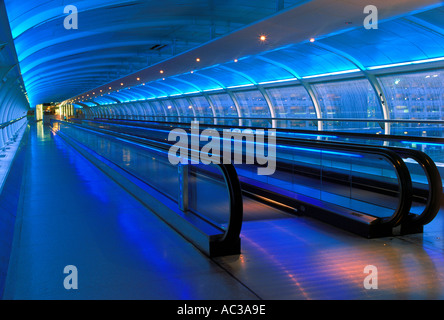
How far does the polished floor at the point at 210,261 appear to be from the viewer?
11.6ft

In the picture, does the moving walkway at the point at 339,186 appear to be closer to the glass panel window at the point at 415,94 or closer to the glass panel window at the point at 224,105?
the glass panel window at the point at 415,94

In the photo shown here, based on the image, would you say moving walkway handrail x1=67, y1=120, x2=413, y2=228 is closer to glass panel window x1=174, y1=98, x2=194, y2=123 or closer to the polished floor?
the polished floor

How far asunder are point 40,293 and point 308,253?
273cm

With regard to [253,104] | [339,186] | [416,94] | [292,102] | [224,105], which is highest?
[224,105]

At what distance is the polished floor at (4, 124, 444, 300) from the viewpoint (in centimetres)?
354

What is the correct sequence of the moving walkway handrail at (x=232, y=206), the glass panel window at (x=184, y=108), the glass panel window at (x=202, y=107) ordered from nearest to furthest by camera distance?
the moving walkway handrail at (x=232, y=206), the glass panel window at (x=202, y=107), the glass panel window at (x=184, y=108)

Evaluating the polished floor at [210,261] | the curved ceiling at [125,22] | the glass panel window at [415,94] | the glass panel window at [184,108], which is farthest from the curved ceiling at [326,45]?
the glass panel window at [184,108]

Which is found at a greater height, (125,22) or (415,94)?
(125,22)

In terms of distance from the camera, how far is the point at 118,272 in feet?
13.1

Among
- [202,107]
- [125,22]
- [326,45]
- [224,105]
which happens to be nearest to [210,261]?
[125,22]

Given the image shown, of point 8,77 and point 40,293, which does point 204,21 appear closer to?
point 8,77

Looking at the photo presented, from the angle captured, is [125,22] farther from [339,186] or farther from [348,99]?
[348,99]

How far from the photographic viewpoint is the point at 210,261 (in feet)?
14.1

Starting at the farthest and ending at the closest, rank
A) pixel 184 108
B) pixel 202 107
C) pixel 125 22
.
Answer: pixel 184 108, pixel 202 107, pixel 125 22
